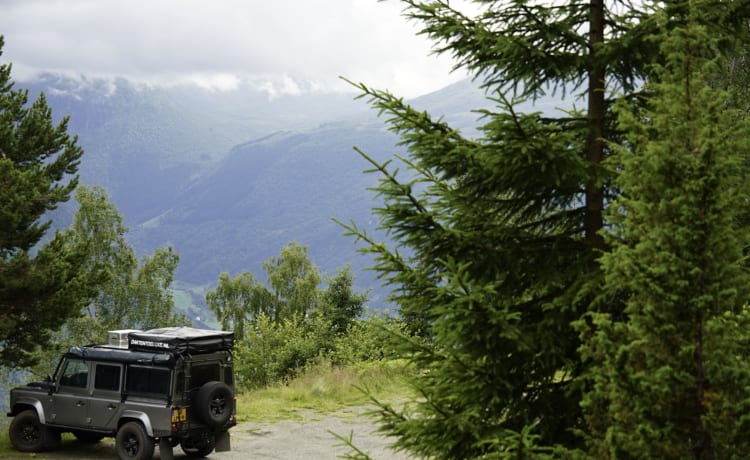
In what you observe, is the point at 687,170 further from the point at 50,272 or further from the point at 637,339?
the point at 50,272

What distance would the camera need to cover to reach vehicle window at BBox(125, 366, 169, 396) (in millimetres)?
14039

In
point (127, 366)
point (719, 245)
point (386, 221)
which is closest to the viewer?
point (719, 245)

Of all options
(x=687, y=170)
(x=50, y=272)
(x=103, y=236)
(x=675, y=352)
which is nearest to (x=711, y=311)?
(x=675, y=352)

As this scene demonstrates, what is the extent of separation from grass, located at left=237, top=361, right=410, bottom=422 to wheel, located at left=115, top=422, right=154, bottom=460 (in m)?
4.81

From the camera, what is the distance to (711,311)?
4766 mm

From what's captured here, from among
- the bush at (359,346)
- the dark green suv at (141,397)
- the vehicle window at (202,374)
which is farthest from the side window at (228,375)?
the bush at (359,346)

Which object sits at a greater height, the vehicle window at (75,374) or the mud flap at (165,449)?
the vehicle window at (75,374)

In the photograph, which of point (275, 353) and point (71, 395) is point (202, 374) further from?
point (275, 353)

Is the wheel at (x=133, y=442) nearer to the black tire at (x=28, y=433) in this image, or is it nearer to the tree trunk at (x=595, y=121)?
the black tire at (x=28, y=433)

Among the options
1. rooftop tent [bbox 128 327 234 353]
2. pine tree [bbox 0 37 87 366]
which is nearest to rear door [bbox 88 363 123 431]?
rooftop tent [bbox 128 327 234 353]

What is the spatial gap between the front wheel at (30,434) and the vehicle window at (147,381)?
7.58ft

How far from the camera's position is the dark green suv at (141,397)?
14023 mm

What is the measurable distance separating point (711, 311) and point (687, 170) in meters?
0.86

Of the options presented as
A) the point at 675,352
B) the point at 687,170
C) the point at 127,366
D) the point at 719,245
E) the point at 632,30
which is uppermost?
the point at 632,30
